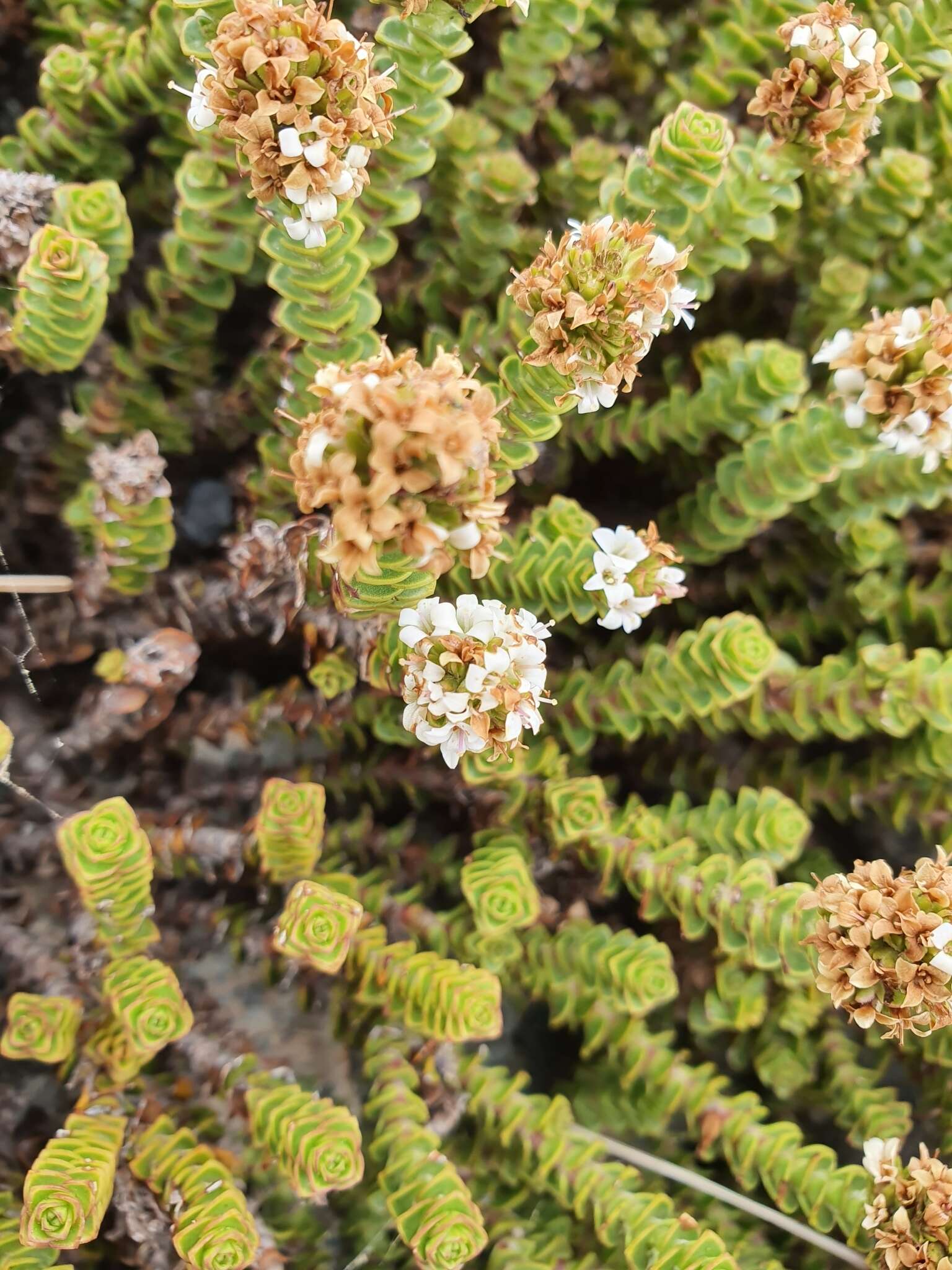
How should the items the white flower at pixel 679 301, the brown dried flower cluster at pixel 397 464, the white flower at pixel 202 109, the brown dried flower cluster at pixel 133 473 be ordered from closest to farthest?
the brown dried flower cluster at pixel 397 464, the white flower at pixel 202 109, the white flower at pixel 679 301, the brown dried flower cluster at pixel 133 473

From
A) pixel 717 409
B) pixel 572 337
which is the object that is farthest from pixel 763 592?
pixel 572 337

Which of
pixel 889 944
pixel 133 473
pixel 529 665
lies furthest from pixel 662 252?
pixel 889 944

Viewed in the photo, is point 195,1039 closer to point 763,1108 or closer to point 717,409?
point 763,1108

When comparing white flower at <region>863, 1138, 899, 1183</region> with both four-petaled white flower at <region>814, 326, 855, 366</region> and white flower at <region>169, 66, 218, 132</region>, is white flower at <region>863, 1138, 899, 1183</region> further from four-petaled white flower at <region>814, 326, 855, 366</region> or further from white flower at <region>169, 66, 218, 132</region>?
white flower at <region>169, 66, 218, 132</region>

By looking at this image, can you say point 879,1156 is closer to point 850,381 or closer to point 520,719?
point 520,719

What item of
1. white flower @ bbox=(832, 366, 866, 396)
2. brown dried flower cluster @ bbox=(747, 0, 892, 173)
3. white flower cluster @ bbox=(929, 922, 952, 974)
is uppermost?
brown dried flower cluster @ bbox=(747, 0, 892, 173)

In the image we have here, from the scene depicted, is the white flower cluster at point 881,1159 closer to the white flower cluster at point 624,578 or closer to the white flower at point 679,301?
the white flower cluster at point 624,578

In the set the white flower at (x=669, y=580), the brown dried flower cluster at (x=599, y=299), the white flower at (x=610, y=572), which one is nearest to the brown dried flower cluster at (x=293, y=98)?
the brown dried flower cluster at (x=599, y=299)

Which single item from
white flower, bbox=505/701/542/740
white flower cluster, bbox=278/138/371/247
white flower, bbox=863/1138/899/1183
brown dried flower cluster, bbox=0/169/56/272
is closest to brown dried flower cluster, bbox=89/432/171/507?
brown dried flower cluster, bbox=0/169/56/272
